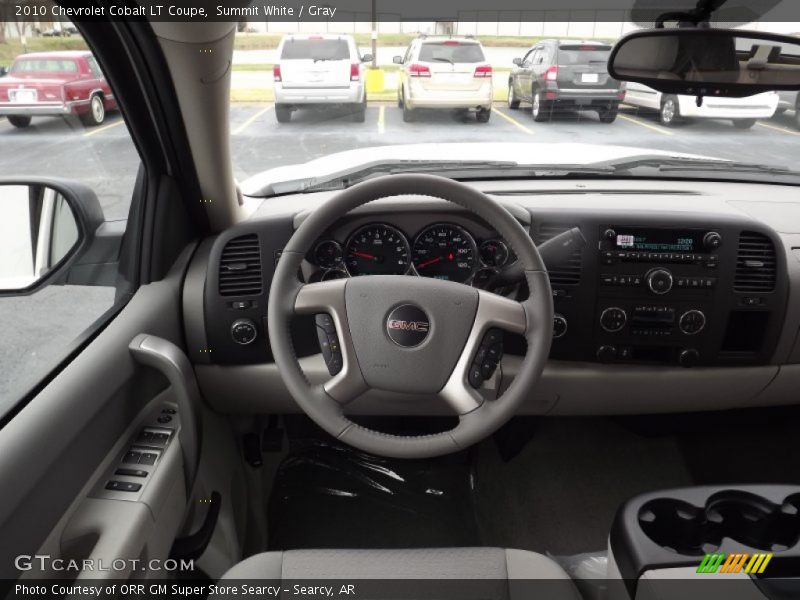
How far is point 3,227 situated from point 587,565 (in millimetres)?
2070

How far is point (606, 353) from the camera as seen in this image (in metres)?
2.40

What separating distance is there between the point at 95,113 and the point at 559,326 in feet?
5.66

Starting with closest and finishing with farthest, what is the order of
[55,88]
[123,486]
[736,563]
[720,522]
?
[736,563] < [720,522] < [123,486] < [55,88]

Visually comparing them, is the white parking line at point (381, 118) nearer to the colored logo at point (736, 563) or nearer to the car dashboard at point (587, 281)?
the car dashboard at point (587, 281)

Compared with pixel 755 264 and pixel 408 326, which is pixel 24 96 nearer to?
pixel 408 326

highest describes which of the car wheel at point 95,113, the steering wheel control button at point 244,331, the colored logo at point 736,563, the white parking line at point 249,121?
the car wheel at point 95,113

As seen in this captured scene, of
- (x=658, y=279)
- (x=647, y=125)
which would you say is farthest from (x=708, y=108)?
(x=658, y=279)

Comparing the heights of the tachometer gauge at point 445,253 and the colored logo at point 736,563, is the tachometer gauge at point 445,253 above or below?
above

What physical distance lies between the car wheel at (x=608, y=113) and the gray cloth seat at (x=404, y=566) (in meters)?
2.04

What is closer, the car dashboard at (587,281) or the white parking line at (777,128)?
the car dashboard at (587,281)

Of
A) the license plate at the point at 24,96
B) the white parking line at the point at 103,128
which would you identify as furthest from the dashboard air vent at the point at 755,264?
the license plate at the point at 24,96

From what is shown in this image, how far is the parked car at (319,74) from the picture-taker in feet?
8.34

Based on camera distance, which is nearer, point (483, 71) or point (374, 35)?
point (374, 35)

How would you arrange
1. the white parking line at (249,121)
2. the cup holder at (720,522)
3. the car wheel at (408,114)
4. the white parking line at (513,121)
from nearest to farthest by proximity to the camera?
the cup holder at (720,522)
the white parking line at (249,121)
the white parking line at (513,121)
the car wheel at (408,114)
